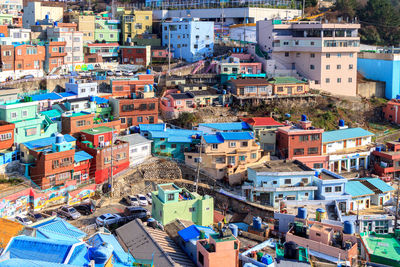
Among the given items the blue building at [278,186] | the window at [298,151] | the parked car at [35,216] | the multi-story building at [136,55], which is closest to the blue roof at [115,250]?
the parked car at [35,216]

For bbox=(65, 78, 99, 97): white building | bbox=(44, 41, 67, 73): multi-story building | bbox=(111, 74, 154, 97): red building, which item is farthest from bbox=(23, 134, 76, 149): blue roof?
bbox=(44, 41, 67, 73): multi-story building

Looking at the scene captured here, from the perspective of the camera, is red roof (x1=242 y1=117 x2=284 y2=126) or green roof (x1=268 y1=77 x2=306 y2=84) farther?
green roof (x1=268 y1=77 x2=306 y2=84)

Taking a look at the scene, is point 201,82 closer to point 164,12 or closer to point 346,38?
point 346,38

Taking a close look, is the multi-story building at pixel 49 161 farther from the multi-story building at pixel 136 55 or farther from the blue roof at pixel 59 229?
the multi-story building at pixel 136 55

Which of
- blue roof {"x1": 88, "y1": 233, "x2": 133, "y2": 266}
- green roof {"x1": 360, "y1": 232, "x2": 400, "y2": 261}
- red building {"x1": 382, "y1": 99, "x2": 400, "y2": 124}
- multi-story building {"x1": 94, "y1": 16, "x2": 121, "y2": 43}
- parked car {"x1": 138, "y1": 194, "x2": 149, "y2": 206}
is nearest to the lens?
blue roof {"x1": 88, "y1": 233, "x2": 133, "y2": 266}

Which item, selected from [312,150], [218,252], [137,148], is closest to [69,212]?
[137,148]

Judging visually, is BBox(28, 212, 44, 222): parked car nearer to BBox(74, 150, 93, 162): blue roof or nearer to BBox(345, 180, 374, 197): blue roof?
BBox(74, 150, 93, 162): blue roof

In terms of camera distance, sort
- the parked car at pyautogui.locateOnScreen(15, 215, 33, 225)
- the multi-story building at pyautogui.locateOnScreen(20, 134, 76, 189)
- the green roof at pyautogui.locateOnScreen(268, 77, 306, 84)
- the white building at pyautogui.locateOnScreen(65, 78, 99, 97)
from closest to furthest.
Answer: the parked car at pyautogui.locateOnScreen(15, 215, 33, 225) → the multi-story building at pyautogui.locateOnScreen(20, 134, 76, 189) → the white building at pyautogui.locateOnScreen(65, 78, 99, 97) → the green roof at pyautogui.locateOnScreen(268, 77, 306, 84)
